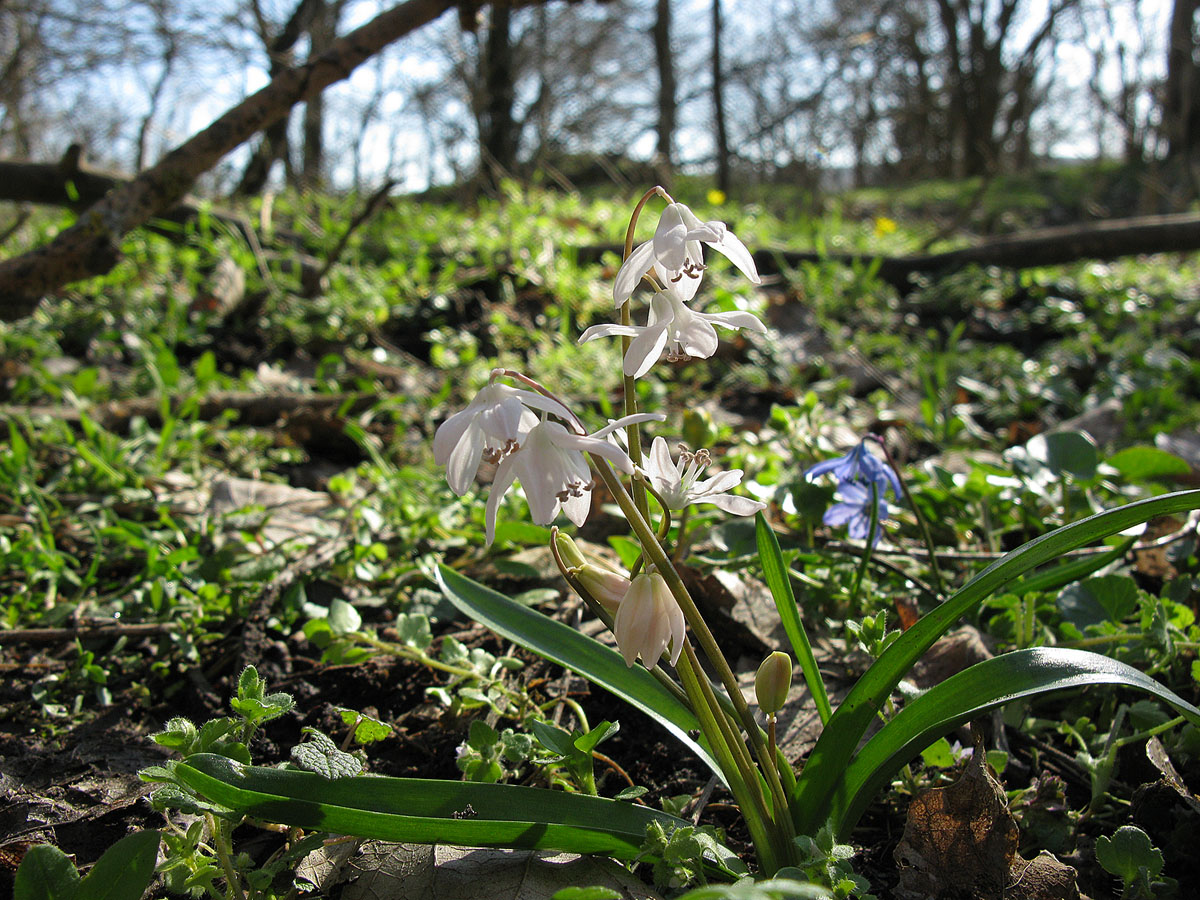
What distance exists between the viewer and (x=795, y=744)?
1.37 metres

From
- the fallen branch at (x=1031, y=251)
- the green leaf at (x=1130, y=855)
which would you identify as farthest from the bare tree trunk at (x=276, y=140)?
the green leaf at (x=1130, y=855)

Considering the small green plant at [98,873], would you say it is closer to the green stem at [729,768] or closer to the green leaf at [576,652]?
the green leaf at [576,652]

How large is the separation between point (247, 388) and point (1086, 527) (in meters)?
3.04

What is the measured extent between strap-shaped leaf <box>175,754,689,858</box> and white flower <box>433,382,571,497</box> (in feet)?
1.23

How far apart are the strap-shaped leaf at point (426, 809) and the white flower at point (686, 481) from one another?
41 cm

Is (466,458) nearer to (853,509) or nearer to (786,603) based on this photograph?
(786,603)

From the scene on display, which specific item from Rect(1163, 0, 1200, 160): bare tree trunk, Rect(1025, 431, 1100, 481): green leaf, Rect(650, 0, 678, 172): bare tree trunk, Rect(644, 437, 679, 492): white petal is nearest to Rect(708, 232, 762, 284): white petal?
Rect(644, 437, 679, 492): white petal

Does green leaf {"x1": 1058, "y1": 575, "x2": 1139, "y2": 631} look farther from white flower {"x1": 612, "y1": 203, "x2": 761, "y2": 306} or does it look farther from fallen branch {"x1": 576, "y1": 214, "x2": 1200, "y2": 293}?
fallen branch {"x1": 576, "y1": 214, "x2": 1200, "y2": 293}

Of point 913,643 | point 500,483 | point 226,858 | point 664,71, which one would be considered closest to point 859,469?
point 913,643

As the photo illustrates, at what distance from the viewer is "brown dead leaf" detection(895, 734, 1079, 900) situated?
3.49ft

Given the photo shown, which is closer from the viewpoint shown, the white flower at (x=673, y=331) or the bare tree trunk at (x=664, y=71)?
the white flower at (x=673, y=331)

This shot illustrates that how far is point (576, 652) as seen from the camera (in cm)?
125

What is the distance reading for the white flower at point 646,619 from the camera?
0.84m

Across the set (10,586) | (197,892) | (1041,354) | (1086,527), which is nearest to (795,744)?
(1086,527)
